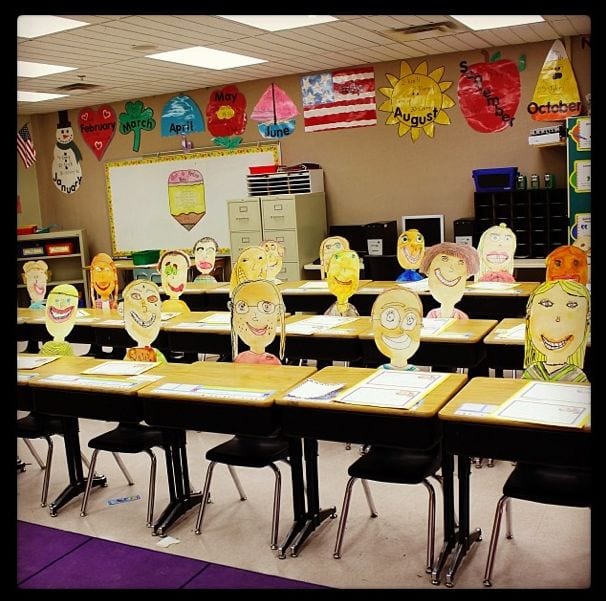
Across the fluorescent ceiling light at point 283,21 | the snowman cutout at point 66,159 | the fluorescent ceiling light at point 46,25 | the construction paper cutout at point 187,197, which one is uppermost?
the fluorescent ceiling light at point 283,21

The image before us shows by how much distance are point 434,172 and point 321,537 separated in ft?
17.2

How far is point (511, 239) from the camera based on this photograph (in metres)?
5.52

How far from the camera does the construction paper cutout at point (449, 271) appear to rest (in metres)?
4.36

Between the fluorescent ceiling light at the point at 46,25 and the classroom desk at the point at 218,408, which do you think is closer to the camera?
the classroom desk at the point at 218,408

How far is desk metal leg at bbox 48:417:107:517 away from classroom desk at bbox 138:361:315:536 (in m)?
0.64

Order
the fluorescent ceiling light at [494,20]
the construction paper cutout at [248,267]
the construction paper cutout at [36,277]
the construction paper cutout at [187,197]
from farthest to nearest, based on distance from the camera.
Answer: the construction paper cutout at [187,197]
the construction paper cutout at [36,277]
the fluorescent ceiling light at [494,20]
the construction paper cutout at [248,267]

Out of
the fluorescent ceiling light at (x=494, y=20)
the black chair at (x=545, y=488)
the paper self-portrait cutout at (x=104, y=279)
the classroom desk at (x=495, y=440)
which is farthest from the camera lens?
the fluorescent ceiling light at (x=494, y=20)

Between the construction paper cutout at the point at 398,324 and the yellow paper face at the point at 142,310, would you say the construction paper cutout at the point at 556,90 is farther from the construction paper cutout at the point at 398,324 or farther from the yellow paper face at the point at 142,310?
the yellow paper face at the point at 142,310

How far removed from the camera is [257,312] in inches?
145

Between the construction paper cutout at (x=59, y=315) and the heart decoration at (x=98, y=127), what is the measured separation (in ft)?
19.2

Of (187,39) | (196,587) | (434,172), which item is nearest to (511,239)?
(434,172)

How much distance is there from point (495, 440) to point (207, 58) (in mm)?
5388

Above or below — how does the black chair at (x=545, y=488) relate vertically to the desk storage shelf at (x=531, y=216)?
below

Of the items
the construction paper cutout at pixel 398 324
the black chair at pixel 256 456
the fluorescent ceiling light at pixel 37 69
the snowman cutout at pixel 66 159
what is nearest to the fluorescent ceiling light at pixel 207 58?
the fluorescent ceiling light at pixel 37 69
